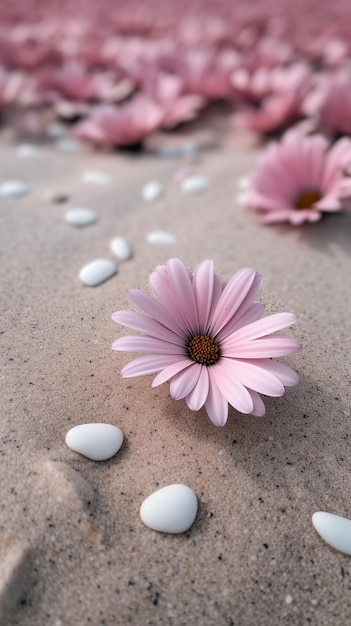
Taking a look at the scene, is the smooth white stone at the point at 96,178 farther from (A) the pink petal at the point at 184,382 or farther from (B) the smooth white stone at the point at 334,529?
(B) the smooth white stone at the point at 334,529

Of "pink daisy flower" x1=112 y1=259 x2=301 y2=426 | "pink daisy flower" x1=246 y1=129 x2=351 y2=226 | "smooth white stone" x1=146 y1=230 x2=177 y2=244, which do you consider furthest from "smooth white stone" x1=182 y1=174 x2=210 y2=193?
"pink daisy flower" x1=112 y1=259 x2=301 y2=426

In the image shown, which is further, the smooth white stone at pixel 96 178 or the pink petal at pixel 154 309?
the smooth white stone at pixel 96 178

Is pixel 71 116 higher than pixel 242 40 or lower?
lower

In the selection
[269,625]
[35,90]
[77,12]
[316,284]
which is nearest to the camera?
[269,625]

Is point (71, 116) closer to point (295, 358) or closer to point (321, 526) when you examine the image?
point (295, 358)

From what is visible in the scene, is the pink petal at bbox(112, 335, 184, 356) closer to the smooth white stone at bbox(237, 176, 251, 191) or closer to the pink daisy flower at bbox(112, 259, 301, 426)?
the pink daisy flower at bbox(112, 259, 301, 426)

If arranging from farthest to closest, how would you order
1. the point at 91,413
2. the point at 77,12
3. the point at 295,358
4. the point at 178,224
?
the point at 77,12
the point at 178,224
the point at 295,358
the point at 91,413

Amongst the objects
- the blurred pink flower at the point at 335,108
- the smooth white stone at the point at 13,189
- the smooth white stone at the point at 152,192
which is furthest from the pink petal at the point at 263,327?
the blurred pink flower at the point at 335,108

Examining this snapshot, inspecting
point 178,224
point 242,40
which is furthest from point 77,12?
point 178,224
